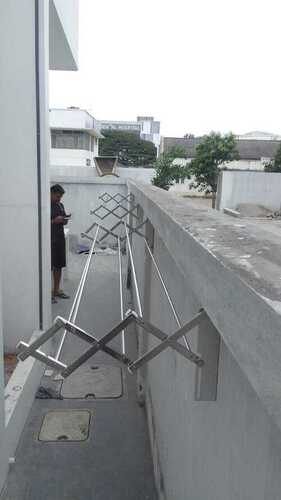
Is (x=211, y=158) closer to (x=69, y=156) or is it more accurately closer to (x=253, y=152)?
(x=69, y=156)

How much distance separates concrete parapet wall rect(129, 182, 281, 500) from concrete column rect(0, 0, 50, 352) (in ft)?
6.92

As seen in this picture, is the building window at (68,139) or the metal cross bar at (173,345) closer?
the metal cross bar at (173,345)

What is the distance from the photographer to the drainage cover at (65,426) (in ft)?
10.3

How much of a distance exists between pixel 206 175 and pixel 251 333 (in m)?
26.7

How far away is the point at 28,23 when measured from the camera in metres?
3.59

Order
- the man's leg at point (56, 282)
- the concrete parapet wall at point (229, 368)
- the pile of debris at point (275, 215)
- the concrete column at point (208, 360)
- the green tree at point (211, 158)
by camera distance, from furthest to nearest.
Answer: the green tree at point (211, 158)
the pile of debris at point (275, 215)
the man's leg at point (56, 282)
the concrete column at point (208, 360)
the concrete parapet wall at point (229, 368)

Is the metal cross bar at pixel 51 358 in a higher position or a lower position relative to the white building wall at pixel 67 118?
lower

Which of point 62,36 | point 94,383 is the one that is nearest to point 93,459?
point 94,383

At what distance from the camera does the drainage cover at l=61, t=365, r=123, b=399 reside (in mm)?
3729

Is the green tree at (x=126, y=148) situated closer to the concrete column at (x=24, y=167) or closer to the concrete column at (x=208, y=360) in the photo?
the concrete column at (x=24, y=167)

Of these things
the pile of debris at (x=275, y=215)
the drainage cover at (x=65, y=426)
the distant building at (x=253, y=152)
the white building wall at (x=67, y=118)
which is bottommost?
the pile of debris at (x=275, y=215)

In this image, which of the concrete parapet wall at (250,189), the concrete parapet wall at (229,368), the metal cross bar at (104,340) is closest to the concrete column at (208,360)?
the concrete parapet wall at (229,368)

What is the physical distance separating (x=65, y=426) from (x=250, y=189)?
55.5 feet

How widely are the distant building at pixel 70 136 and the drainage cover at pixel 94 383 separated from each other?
3271cm
